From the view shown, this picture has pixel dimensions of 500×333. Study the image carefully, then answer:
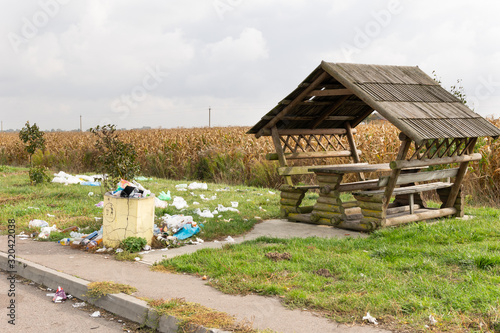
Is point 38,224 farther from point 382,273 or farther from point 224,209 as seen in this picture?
point 382,273

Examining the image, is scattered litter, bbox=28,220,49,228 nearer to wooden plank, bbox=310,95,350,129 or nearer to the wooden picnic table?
the wooden picnic table

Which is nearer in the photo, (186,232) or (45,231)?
(186,232)

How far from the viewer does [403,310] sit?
4.96 meters

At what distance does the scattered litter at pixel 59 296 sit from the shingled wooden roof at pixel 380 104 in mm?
5756

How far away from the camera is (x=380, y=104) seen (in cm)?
876

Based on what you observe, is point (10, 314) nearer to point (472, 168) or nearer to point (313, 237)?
point (313, 237)

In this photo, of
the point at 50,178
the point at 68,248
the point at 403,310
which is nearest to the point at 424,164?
the point at 403,310

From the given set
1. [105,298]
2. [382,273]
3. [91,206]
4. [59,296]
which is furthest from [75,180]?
[382,273]

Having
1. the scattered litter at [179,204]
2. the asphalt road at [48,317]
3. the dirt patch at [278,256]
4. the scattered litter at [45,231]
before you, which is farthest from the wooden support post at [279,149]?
the asphalt road at [48,317]

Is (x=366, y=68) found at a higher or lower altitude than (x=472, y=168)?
higher

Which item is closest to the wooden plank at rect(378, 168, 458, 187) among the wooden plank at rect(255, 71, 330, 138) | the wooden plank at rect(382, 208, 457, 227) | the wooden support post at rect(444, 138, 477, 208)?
the wooden support post at rect(444, 138, 477, 208)

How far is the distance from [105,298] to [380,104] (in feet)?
18.5

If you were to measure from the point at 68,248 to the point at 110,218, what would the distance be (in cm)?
98

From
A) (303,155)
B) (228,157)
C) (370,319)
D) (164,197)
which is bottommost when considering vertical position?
(370,319)
